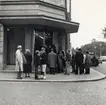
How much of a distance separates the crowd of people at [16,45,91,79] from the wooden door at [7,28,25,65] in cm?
194

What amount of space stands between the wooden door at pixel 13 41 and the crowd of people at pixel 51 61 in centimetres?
194

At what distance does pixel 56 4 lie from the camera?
999 inches

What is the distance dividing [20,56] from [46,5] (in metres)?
6.92

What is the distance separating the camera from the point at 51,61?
21.4 m

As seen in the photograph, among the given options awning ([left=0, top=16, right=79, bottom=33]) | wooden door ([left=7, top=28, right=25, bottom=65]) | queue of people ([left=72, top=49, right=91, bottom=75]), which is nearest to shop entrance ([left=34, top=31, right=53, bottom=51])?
awning ([left=0, top=16, right=79, bottom=33])

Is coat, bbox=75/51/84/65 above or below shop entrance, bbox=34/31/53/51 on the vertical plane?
below

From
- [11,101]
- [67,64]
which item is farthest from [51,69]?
[11,101]

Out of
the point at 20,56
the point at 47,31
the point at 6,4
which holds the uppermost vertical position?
the point at 6,4

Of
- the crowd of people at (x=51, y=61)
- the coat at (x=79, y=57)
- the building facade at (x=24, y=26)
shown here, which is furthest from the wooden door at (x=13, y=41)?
the coat at (x=79, y=57)

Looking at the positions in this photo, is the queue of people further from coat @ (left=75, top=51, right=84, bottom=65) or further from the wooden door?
the wooden door

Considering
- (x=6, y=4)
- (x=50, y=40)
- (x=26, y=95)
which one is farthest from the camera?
(x=50, y=40)

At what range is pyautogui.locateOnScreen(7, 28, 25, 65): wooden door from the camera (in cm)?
2380

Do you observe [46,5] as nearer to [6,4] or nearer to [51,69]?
[6,4]

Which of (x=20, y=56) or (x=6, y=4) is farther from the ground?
(x=6, y=4)
